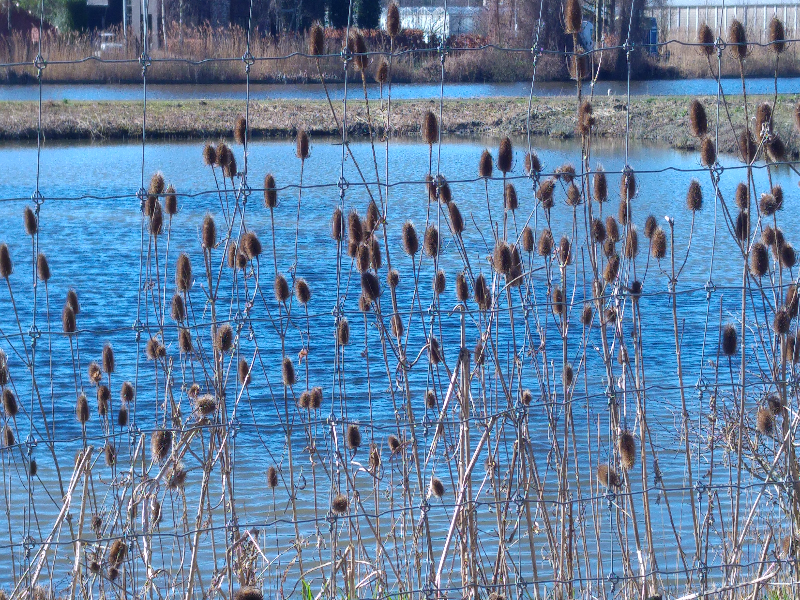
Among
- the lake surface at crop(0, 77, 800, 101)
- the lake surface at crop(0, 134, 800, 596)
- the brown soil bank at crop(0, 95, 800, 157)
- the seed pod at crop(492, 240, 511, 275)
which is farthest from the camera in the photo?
the lake surface at crop(0, 77, 800, 101)

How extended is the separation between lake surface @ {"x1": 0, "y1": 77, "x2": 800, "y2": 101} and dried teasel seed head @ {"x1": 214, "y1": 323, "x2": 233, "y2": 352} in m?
24.3

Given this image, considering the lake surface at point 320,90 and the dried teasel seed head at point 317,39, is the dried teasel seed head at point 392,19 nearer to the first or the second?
the dried teasel seed head at point 317,39

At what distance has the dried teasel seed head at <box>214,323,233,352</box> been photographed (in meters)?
3.13

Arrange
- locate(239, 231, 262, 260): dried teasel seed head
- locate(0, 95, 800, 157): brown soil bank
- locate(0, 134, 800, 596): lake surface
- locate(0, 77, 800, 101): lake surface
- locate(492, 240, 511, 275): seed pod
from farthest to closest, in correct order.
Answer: locate(0, 77, 800, 101): lake surface
locate(0, 95, 800, 157): brown soil bank
locate(0, 134, 800, 596): lake surface
locate(239, 231, 262, 260): dried teasel seed head
locate(492, 240, 511, 275): seed pod

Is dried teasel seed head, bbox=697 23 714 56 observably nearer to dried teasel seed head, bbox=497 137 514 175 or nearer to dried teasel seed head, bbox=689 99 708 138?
dried teasel seed head, bbox=689 99 708 138

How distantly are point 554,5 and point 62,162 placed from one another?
31.5ft

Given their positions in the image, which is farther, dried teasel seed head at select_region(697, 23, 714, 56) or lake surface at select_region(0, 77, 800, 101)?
lake surface at select_region(0, 77, 800, 101)

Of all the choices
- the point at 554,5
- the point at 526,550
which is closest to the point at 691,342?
the point at 526,550

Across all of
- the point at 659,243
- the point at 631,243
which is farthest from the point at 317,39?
the point at 659,243

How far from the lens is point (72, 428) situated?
6.23 meters

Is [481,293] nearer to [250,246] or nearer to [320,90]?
[250,246]

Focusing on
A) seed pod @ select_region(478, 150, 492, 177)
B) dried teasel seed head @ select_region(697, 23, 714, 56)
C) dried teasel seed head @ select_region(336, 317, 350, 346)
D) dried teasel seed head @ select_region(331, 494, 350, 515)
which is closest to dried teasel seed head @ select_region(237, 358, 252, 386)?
dried teasel seed head @ select_region(336, 317, 350, 346)

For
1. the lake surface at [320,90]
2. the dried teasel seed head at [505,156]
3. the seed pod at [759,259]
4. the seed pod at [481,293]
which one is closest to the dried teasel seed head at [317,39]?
the dried teasel seed head at [505,156]

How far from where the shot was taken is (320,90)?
31.8m
